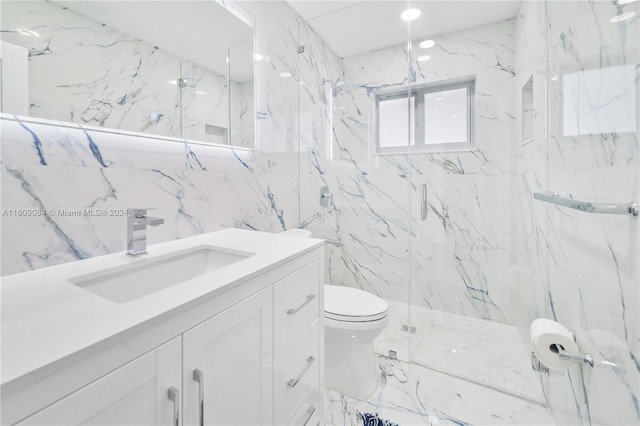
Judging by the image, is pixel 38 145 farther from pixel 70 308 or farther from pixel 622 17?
pixel 622 17

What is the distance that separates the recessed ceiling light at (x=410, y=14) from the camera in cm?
204

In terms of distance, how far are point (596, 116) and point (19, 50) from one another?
5.88ft

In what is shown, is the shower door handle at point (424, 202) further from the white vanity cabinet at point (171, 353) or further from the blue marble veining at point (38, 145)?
the blue marble veining at point (38, 145)

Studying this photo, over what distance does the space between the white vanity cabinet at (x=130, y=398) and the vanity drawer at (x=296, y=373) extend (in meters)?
0.39

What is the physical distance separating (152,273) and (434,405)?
1498 mm

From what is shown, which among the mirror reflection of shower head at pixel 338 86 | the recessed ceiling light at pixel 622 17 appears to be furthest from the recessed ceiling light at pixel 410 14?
the recessed ceiling light at pixel 622 17

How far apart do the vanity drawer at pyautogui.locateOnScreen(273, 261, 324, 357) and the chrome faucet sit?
1.67 ft

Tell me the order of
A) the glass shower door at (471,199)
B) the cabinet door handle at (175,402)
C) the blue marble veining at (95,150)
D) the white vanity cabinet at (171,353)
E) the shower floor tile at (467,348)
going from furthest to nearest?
the glass shower door at (471,199) → the shower floor tile at (467,348) → the blue marble veining at (95,150) → the cabinet door handle at (175,402) → the white vanity cabinet at (171,353)

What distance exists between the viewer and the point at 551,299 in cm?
135

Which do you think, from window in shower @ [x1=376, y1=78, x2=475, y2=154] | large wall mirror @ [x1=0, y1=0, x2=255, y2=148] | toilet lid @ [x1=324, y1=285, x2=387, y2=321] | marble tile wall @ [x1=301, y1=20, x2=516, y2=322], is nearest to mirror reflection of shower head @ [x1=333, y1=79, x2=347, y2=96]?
marble tile wall @ [x1=301, y1=20, x2=516, y2=322]

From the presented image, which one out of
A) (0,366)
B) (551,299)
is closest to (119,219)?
(0,366)

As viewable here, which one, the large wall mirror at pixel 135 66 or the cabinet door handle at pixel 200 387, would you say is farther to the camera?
the large wall mirror at pixel 135 66

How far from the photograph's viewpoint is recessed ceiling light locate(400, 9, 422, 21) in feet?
6.71

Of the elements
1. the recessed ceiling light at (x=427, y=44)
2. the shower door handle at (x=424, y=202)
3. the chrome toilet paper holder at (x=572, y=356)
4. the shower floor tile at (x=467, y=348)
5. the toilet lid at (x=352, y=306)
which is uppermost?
the recessed ceiling light at (x=427, y=44)
